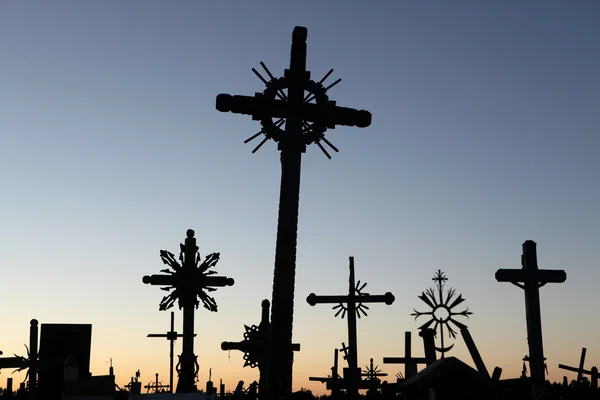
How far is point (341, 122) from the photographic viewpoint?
53.7 ft

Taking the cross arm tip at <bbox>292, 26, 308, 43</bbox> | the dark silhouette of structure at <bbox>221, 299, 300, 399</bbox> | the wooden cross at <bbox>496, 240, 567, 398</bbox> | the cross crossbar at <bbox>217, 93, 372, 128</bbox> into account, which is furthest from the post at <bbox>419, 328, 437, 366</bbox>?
the dark silhouette of structure at <bbox>221, 299, 300, 399</bbox>

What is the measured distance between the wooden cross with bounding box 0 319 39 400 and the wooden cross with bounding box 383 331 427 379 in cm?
1005

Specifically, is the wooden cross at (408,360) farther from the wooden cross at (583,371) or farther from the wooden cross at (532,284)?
the wooden cross at (583,371)

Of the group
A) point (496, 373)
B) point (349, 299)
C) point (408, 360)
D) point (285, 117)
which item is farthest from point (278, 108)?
point (349, 299)

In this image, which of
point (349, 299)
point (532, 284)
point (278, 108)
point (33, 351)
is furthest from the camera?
point (349, 299)

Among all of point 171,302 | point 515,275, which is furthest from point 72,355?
point 515,275

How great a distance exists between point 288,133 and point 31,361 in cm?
1387

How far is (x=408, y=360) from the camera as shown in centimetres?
1898

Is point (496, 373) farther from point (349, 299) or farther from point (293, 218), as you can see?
point (349, 299)

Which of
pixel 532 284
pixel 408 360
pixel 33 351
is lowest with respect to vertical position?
pixel 408 360

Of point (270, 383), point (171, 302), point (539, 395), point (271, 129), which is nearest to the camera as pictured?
point (270, 383)

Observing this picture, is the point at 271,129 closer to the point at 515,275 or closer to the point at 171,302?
the point at 515,275

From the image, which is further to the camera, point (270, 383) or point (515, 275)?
point (515, 275)

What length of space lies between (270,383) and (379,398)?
685 cm
